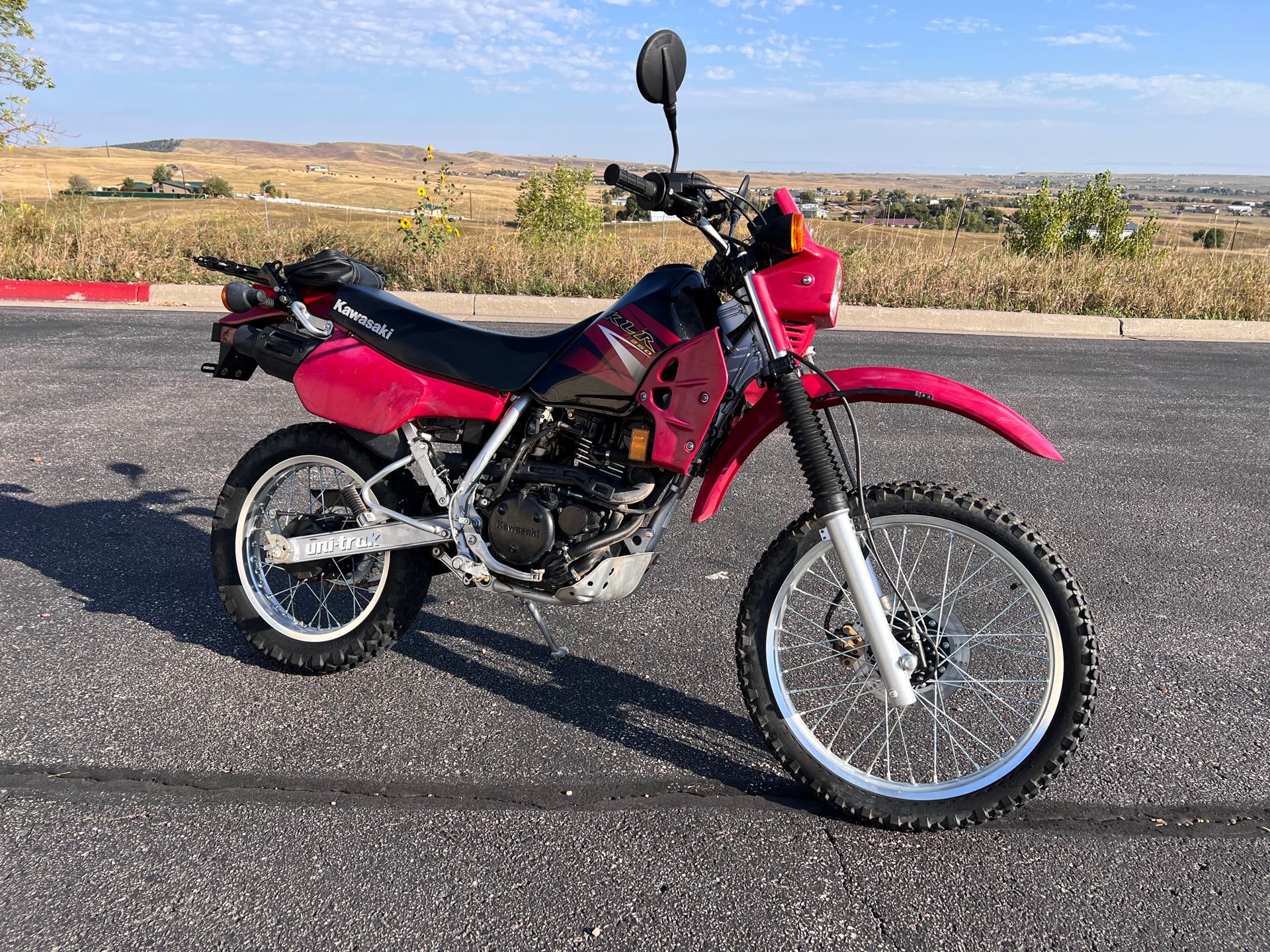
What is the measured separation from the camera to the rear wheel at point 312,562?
3395mm

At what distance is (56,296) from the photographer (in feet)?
38.2

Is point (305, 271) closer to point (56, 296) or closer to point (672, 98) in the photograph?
point (672, 98)

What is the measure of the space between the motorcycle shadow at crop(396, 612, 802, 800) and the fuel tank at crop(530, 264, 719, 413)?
1111 mm

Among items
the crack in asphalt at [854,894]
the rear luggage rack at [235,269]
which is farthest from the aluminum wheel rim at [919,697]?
the rear luggage rack at [235,269]

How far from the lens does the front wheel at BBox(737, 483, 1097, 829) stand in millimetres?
2621

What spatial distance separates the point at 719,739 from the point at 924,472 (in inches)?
138

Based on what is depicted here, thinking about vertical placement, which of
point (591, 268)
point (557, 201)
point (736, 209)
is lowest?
point (591, 268)

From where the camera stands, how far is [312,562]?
3523mm

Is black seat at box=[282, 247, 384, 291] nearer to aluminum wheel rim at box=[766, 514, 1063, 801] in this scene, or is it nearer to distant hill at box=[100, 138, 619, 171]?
aluminum wheel rim at box=[766, 514, 1063, 801]

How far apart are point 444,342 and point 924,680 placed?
1869 mm

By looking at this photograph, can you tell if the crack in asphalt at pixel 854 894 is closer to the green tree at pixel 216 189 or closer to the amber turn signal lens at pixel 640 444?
the amber turn signal lens at pixel 640 444

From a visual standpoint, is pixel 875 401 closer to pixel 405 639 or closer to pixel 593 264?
pixel 405 639

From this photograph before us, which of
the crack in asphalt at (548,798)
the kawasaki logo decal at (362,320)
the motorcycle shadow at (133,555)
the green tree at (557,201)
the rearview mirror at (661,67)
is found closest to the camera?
the rearview mirror at (661,67)

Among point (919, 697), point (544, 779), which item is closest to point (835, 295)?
point (919, 697)
